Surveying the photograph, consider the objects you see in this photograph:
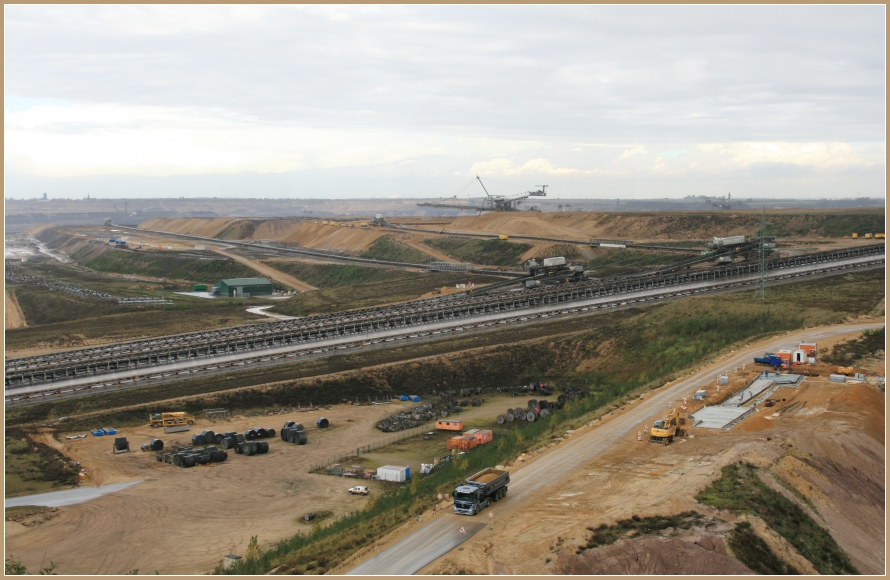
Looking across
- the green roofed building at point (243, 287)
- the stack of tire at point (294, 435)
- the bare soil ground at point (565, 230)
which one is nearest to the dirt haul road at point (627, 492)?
the stack of tire at point (294, 435)

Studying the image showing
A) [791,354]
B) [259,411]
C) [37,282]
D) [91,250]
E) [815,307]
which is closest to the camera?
[791,354]

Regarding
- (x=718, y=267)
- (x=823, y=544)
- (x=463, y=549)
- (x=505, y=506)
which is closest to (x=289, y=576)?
(x=463, y=549)

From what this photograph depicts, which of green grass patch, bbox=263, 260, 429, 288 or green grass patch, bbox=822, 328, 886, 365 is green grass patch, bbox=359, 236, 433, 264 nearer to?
green grass patch, bbox=263, 260, 429, 288

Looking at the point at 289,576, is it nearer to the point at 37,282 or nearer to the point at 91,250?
the point at 37,282

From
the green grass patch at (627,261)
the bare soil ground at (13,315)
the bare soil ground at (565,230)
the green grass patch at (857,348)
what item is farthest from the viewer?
the bare soil ground at (565,230)

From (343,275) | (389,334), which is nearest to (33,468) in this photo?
(389,334)

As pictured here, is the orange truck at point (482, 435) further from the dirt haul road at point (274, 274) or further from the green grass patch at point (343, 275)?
the dirt haul road at point (274, 274)

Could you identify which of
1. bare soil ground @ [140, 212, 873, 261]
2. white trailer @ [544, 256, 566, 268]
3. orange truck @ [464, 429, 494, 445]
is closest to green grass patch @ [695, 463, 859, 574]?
orange truck @ [464, 429, 494, 445]
